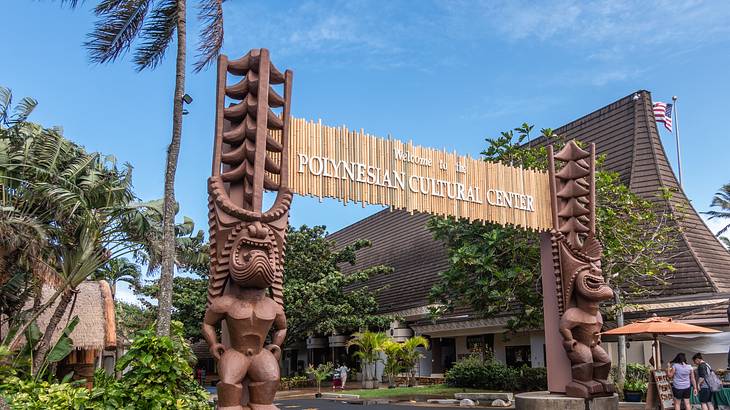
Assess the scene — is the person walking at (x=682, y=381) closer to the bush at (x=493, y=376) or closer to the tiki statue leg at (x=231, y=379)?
the bush at (x=493, y=376)

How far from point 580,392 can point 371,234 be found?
26.6 meters

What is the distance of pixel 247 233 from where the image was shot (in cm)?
734

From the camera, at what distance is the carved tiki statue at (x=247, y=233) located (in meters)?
7.21

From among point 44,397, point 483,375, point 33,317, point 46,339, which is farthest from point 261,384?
point 483,375

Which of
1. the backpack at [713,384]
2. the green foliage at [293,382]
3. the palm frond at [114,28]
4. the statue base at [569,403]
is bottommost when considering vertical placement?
the green foliage at [293,382]

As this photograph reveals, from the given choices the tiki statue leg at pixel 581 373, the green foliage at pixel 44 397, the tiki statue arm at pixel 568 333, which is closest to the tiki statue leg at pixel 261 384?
the green foliage at pixel 44 397

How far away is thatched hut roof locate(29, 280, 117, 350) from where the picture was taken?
635 inches

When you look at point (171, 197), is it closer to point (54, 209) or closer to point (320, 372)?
point (54, 209)

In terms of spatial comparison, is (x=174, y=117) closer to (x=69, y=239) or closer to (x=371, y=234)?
(x=69, y=239)

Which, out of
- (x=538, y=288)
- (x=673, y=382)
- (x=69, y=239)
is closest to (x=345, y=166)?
(x=673, y=382)

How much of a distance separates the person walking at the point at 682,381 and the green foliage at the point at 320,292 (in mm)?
15781

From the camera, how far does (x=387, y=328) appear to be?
27453 millimetres

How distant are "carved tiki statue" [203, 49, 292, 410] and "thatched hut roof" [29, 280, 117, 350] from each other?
10.1m

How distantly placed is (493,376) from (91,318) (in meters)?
11.8
